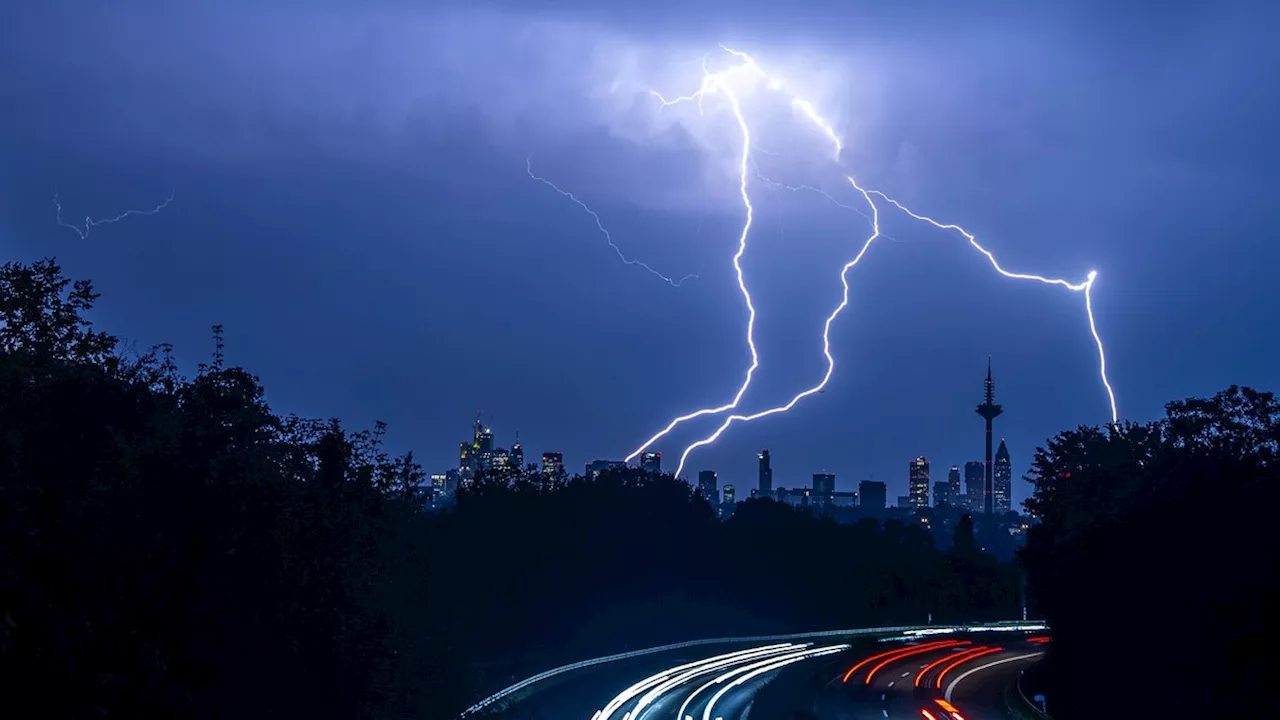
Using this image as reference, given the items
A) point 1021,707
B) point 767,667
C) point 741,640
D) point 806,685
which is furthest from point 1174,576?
point 741,640

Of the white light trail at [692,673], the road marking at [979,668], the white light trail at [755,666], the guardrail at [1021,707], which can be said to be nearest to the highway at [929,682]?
the road marking at [979,668]

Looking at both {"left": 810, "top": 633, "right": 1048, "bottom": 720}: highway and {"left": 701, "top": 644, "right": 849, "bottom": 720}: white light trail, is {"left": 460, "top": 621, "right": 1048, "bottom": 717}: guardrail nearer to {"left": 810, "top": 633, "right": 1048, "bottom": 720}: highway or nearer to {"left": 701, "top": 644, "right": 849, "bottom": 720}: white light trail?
{"left": 701, "top": 644, "right": 849, "bottom": 720}: white light trail

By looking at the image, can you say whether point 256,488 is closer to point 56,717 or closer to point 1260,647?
point 56,717

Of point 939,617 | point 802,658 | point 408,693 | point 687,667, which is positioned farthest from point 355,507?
point 939,617

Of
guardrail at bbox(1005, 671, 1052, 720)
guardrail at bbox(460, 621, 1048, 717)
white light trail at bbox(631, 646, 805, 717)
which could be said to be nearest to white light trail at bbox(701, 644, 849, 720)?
white light trail at bbox(631, 646, 805, 717)

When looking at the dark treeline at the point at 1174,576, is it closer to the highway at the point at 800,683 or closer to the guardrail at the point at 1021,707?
the guardrail at the point at 1021,707

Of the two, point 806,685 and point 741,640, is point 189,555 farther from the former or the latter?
point 741,640
